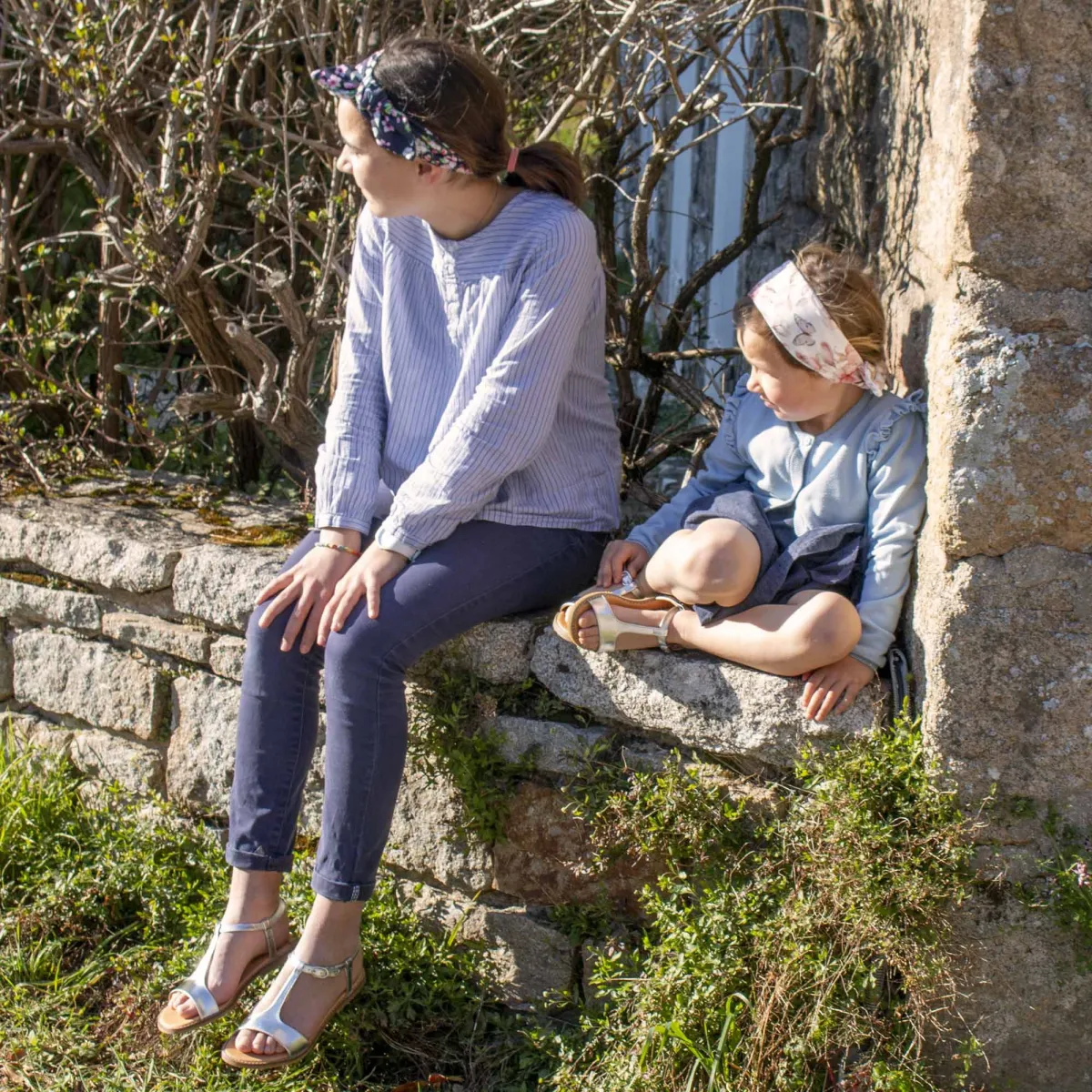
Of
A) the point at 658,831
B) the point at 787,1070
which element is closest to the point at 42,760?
the point at 658,831

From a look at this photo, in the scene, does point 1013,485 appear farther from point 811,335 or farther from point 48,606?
point 48,606

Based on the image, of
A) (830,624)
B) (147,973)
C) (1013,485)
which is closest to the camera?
(1013,485)

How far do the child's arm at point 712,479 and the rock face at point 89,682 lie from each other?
1.23m

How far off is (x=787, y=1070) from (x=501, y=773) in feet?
2.54

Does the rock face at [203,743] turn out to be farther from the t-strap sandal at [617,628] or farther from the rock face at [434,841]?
the t-strap sandal at [617,628]

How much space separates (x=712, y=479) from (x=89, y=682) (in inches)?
63.9

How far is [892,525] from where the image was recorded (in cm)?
217

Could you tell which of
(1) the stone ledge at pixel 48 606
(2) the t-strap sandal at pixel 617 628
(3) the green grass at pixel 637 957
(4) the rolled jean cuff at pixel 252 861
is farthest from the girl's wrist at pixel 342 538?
(1) the stone ledge at pixel 48 606

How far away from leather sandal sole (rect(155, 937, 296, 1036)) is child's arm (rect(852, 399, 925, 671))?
4.04ft

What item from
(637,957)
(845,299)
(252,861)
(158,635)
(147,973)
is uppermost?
(845,299)

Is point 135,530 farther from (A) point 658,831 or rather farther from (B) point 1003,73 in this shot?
(B) point 1003,73

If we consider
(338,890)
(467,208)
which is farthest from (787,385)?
(338,890)

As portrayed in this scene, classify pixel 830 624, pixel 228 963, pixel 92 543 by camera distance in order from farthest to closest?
pixel 92 543 < pixel 228 963 < pixel 830 624

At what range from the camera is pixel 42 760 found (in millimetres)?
3133
